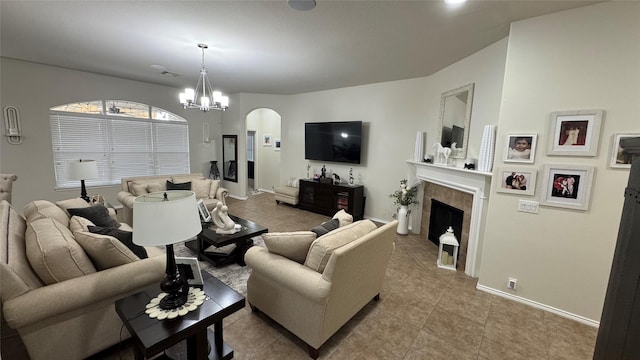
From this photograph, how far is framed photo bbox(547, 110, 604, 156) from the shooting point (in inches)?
87.4

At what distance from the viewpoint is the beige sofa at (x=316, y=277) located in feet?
5.98

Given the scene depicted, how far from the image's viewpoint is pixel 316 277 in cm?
183

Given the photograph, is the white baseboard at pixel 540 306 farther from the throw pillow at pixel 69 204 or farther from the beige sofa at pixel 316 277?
the throw pillow at pixel 69 204

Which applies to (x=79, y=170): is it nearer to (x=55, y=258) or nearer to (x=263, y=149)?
(x=55, y=258)

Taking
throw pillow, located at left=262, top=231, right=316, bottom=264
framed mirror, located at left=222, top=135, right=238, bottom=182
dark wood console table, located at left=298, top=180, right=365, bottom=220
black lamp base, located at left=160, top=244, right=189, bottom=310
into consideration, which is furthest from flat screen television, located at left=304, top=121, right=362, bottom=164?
black lamp base, located at left=160, top=244, right=189, bottom=310

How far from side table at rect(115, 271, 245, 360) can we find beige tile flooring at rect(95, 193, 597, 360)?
0.38 m

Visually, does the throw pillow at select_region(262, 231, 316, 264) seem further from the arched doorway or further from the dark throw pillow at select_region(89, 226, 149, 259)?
the arched doorway

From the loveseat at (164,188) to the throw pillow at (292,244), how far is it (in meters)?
2.65

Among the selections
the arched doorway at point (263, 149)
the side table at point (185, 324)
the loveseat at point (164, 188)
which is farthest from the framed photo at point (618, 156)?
the arched doorway at point (263, 149)

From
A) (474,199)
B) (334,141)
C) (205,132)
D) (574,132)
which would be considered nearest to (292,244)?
(474,199)

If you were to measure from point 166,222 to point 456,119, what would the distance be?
152 inches

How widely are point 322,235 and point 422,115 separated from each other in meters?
3.42

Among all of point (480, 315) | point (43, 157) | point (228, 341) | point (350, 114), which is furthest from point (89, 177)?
point (480, 315)

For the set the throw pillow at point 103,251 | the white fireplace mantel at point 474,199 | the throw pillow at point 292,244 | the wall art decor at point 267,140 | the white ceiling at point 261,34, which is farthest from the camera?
the wall art decor at point 267,140
